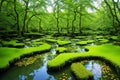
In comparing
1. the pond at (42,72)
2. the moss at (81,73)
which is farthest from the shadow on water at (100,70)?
the moss at (81,73)

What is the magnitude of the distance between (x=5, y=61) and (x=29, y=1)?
124 ft

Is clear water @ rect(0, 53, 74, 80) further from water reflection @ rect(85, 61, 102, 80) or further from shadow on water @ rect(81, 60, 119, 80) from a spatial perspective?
shadow on water @ rect(81, 60, 119, 80)

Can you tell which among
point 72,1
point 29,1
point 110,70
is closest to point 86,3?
point 72,1

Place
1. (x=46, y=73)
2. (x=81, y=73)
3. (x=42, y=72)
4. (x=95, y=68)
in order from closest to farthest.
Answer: (x=81, y=73)
(x=46, y=73)
(x=42, y=72)
(x=95, y=68)

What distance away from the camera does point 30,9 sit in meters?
56.5

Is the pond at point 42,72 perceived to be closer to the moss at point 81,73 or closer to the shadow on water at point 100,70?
the shadow on water at point 100,70

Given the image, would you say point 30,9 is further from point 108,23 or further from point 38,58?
point 38,58

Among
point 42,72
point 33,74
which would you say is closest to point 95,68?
point 42,72

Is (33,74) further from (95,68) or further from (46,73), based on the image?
(95,68)

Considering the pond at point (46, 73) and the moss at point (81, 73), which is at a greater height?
the moss at point (81, 73)

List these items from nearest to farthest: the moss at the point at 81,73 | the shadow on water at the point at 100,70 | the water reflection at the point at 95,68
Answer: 1. the moss at the point at 81,73
2. the shadow on water at the point at 100,70
3. the water reflection at the point at 95,68

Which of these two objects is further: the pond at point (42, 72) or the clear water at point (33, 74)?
the clear water at point (33, 74)

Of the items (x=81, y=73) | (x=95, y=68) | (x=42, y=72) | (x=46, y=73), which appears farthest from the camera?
(x=95, y=68)

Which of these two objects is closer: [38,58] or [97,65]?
[97,65]
